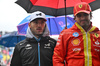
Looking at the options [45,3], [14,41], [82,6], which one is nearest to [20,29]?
[14,41]

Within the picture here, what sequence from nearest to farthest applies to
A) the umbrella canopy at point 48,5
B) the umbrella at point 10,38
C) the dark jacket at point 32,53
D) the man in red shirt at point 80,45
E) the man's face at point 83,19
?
1. the man in red shirt at point 80,45
2. the man's face at point 83,19
3. the dark jacket at point 32,53
4. the umbrella canopy at point 48,5
5. the umbrella at point 10,38

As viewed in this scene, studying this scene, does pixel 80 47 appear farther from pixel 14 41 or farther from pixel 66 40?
pixel 14 41

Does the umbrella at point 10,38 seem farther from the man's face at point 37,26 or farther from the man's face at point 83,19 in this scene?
the man's face at point 83,19

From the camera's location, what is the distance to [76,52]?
2.13 m

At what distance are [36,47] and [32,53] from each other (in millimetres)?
123

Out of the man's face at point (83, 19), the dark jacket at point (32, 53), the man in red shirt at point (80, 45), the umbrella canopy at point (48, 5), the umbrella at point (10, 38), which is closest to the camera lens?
the man in red shirt at point (80, 45)

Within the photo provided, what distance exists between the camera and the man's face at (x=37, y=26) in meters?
2.36

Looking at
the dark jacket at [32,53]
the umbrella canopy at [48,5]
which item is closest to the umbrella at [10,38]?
the umbrella canopy at [48,5]

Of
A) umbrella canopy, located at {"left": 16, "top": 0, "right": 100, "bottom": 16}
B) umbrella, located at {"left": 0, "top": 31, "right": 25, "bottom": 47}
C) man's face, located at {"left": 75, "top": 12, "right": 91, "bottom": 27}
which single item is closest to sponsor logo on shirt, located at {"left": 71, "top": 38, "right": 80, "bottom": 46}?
man's face, located at {"left": 75, "top": 12, "right": 91, "bottom": 27}

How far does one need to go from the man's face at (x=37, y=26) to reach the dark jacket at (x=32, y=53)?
0.43ft

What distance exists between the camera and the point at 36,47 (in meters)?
2.39

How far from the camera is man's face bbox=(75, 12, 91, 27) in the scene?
2.21 metres

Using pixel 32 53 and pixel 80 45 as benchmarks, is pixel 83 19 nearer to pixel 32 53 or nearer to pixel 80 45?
pixel 80 45

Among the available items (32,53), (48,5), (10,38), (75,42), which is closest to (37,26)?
(32,53)
